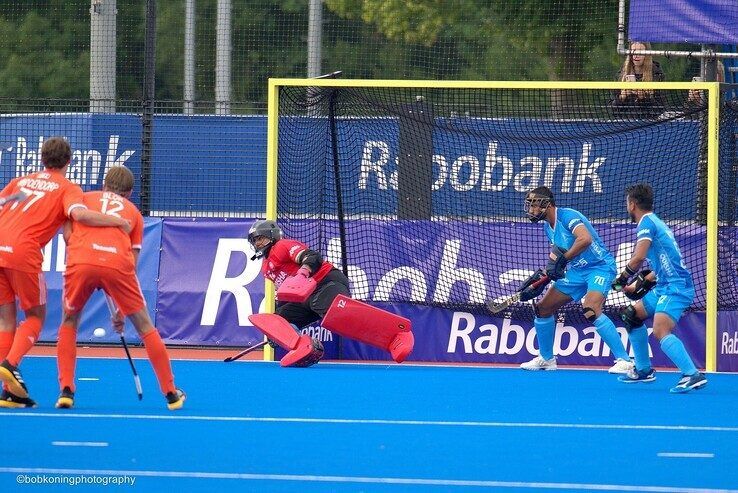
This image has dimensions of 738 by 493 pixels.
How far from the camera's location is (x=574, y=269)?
1229cm

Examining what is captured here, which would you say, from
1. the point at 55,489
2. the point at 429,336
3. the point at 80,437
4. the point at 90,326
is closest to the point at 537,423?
the point at 80,437

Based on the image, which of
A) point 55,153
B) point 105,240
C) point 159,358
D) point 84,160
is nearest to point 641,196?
point 159,358

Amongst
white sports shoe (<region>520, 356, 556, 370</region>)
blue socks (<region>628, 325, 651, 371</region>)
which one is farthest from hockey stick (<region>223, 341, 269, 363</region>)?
blue socks (<region>628, 325, 651, 371</region>)

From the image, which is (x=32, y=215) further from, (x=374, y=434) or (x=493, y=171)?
(x=493, y=171)

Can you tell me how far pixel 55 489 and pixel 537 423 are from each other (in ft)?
11.7

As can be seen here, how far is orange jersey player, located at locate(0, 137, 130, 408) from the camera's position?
29.1ft

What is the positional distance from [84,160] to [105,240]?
7.28m

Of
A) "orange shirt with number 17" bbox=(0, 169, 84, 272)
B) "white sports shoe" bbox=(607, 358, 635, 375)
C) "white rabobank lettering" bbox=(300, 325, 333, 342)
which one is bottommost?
"white sports shoe" bbox=(607, 358, 635, 375)

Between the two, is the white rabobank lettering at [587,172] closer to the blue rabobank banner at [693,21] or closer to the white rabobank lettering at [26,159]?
the blue rabobank banner at [693,21]

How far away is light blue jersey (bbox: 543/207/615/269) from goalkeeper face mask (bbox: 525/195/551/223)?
6.3 inches

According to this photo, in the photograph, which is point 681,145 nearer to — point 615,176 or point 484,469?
point 615,176

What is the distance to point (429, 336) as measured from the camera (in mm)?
13656

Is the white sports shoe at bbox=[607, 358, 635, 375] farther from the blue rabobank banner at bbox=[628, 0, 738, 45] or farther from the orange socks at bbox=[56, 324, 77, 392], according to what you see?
the orange socks at bbox=[56, 324, 77, 392]

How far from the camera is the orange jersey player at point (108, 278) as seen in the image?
864 cm
